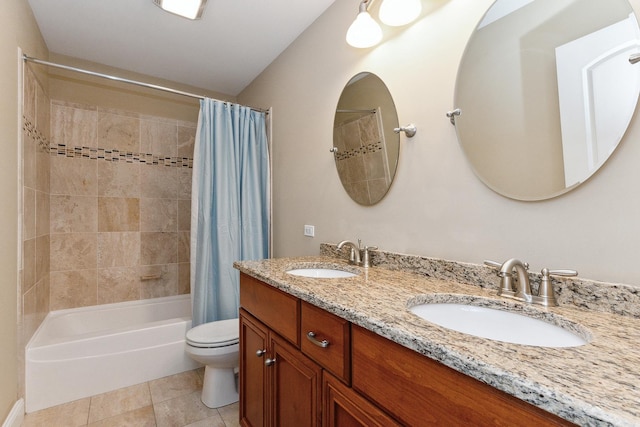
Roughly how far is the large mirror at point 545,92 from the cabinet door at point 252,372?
44.8 inches

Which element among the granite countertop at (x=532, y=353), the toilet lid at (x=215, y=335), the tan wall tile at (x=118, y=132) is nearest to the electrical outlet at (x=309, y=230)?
the toilet lid at (x=215, y=335)

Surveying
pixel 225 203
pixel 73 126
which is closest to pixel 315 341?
pixel 225 203

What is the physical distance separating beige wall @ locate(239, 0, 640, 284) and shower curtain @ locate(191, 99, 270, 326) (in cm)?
18

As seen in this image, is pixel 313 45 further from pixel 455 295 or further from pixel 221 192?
pixel 455 295

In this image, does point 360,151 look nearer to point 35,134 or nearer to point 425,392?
point 425,392

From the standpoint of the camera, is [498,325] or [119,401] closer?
[498,325]

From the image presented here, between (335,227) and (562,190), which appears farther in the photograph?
(335,227)

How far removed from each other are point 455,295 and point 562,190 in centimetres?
45

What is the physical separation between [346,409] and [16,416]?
75.8 inches

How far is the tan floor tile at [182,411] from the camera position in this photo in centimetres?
170

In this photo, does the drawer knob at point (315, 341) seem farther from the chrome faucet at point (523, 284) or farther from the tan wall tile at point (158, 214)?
the tan wall tile at point (158, 214)

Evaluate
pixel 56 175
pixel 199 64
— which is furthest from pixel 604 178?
pixel 56 175

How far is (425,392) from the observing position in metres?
0.63

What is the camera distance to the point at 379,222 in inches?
61.6
